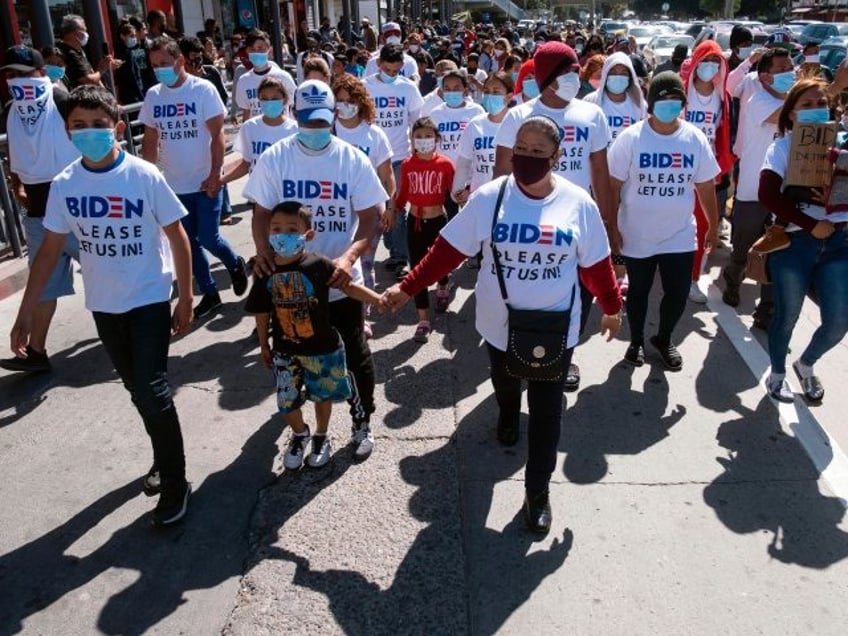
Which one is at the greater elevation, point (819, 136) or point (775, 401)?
point (819, 136)

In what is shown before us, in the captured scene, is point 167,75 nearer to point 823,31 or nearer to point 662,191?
point 662,191

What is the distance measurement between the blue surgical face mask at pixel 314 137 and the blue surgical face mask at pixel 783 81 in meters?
4.14

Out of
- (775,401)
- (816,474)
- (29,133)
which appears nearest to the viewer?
(816,474)

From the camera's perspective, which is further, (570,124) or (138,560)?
(570,124)

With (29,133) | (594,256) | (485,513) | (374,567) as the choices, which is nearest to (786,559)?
(485,513)

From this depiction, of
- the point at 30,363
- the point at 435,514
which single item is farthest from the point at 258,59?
the point at 435,514

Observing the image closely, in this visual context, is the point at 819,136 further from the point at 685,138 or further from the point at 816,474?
the point at 816,474

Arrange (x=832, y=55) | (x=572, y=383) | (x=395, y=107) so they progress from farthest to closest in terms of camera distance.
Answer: (x=832, y=55) < (x=395, y=107) < (x=572, y=383)

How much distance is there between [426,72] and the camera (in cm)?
1334

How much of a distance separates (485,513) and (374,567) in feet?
2.11

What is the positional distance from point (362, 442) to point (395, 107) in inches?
163

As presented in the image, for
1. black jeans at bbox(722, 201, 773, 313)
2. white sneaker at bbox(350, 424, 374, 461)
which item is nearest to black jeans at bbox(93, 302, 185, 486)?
white sneaker at bbox(350, 424, 374, 461)

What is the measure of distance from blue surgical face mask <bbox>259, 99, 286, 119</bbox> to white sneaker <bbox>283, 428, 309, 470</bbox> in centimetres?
280

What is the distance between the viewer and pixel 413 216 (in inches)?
230
